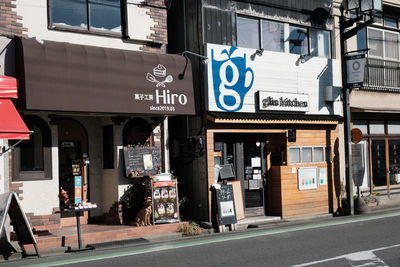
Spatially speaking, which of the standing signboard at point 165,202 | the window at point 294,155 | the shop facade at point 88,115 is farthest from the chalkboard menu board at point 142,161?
the window at point 294,155

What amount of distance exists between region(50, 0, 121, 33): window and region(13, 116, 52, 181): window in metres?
2.36

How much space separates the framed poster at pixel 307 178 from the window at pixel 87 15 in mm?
6944

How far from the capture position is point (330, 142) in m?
16.9

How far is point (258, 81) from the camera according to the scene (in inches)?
584

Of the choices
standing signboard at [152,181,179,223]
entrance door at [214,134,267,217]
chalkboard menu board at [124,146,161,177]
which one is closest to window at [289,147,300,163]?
entrance door at [214,134,267,217]

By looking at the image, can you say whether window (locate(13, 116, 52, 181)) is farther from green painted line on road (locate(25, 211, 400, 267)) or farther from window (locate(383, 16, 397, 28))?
window (locate(383, 16, 397, 28))

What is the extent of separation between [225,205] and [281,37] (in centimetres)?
576

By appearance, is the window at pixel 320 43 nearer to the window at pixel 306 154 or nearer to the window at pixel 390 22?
the window at pixel 306 154

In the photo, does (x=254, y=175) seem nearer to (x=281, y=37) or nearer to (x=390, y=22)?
(x=281, y=37)

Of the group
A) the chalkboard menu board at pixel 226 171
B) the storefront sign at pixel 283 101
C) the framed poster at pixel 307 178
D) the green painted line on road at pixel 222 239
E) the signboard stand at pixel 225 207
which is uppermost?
the storefront sign at pixel 283 101

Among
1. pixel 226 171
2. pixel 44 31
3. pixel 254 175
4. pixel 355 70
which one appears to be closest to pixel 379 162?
pixel 355 70

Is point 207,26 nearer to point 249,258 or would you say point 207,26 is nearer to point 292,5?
point 292,5

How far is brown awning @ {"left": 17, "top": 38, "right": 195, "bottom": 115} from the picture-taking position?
10.8m

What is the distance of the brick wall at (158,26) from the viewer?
43.9ft
